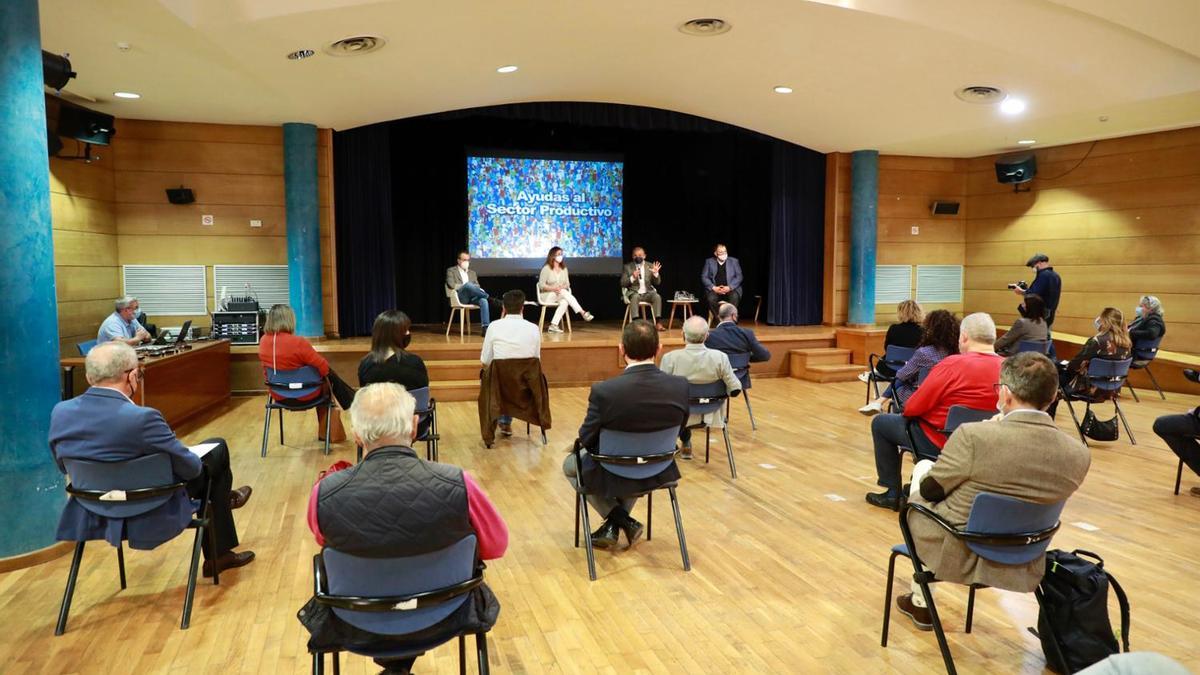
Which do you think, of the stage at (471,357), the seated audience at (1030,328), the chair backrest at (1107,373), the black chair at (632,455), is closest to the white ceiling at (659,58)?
the seated audience at (1030,328)

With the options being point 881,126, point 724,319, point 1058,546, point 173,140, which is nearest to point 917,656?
point 1058,546

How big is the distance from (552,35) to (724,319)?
3.11 metres

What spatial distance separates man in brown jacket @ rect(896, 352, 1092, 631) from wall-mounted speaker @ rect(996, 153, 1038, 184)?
9.52 meters

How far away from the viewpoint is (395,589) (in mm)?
2074

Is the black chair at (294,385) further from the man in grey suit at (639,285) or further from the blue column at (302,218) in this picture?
the man in grey suit at (639,285)

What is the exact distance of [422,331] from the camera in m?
10.5

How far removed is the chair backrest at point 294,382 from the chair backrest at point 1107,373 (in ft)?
19.4

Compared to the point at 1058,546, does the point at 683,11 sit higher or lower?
higher

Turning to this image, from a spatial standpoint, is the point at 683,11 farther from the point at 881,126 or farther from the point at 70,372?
the point at 70,372

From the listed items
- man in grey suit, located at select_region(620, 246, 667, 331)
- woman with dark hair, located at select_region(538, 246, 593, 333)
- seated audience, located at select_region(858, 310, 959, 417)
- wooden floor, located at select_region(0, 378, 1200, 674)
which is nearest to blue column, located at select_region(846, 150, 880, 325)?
man in grey suit, located at select_region(620, 246, 667, 331)

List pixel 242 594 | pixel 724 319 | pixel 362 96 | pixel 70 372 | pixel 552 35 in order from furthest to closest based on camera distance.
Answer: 1. pixel 362 96
2. pixel 552 35
3. pixel 724 319
4. pixel 70 372
5. pixel 242 594

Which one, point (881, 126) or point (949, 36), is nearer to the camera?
point (949, 36)

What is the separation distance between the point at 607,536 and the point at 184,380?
4644 millimetres

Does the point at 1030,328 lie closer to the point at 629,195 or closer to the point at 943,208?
the point at 943,208
